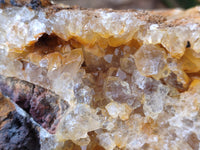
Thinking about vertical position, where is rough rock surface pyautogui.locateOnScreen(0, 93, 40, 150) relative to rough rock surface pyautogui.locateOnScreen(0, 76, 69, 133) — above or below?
below

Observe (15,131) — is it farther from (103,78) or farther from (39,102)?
(103,78)

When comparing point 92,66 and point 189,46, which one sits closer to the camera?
point 189,46

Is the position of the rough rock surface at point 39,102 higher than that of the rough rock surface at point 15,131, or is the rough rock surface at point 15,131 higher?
the rough rock surface at point 39,102

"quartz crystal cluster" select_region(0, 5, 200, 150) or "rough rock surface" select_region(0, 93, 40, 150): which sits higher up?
"quartz crystal cluster" select_region(0, 5, 200, 150)

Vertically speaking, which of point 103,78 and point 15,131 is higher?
point 103,78

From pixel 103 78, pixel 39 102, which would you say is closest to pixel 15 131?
pixel 39 102

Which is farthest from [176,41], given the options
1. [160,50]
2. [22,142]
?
[22,142]

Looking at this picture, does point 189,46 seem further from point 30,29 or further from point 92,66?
point 30,29

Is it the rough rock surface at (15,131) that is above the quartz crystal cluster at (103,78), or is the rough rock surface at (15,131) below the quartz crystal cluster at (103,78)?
below
